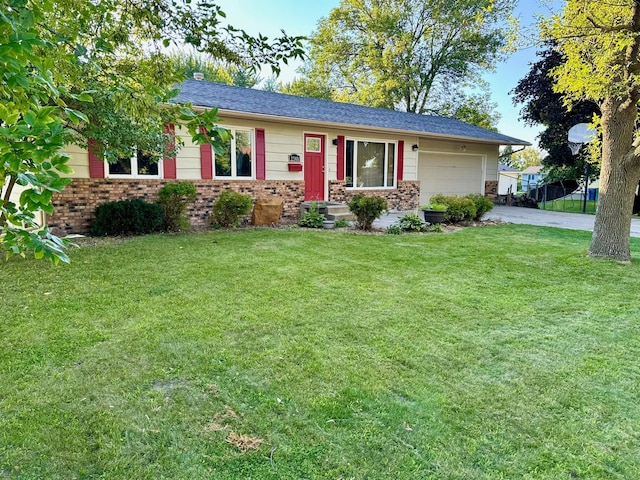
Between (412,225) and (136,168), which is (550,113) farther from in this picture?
(136,168)

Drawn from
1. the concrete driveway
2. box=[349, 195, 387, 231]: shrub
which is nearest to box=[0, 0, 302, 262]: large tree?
box=[349, 195, 387, 231]: shrub

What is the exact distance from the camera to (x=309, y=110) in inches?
459

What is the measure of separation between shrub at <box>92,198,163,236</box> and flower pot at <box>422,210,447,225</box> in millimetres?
6077

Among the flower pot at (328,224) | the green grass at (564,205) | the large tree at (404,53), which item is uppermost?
the large tree at (404,53)

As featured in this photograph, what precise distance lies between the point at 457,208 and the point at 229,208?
5.46 metres

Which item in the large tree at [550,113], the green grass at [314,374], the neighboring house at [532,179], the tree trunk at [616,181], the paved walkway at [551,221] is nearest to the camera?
the green grass at [314,374]

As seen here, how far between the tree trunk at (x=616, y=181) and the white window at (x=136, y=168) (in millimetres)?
7956

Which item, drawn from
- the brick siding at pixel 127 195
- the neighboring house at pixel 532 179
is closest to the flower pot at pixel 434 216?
the brick siding at pixel 127 195

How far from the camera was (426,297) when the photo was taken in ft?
14.2

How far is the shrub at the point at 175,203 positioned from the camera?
829 centimetres

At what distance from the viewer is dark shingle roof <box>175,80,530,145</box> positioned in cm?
980

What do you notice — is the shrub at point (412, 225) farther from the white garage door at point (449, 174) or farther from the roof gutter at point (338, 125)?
the white garage door at point (449, 174)

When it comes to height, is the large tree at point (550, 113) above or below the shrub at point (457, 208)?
above

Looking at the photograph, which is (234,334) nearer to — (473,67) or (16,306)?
(16,306)
